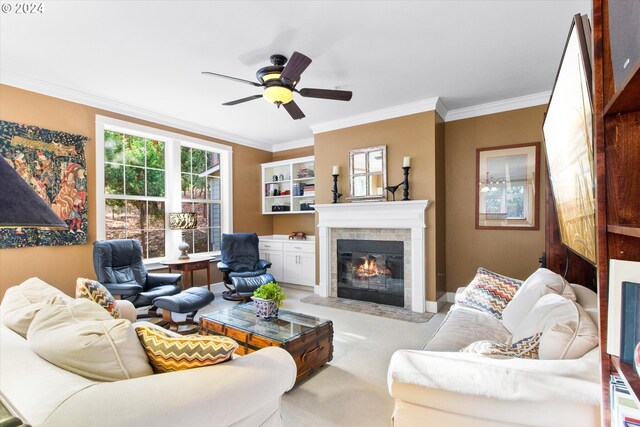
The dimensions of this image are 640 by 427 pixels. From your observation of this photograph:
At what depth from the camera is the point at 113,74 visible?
314 cm

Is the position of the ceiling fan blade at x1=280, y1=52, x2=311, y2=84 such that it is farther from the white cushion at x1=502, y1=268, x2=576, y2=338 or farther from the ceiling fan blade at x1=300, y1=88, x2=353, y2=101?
the white cushion at x1=502, y1=268, x2=576, y2=338

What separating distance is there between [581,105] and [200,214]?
5042 millimetres

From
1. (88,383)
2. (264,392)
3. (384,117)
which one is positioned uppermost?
(384,117)

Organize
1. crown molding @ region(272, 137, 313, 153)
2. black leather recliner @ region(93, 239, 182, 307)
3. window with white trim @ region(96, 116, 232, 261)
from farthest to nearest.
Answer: crown molding @ region(272, 137, 313, 153) < window with white trim @ region(96, 116, 232, 261) < black leather recliner @ region(93, 239, 182, 307)

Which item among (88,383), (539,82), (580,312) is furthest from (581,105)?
(539,82)

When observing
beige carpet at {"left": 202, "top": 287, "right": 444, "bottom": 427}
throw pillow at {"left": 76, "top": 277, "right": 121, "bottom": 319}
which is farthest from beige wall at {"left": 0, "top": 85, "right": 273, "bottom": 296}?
beige carpet at {"left": 202, "top": 287, "right": 444, "bottom": 427}

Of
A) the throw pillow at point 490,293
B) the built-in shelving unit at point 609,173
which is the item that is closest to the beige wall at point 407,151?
the throw pillow at point 490,293

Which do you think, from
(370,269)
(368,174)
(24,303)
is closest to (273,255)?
(370,269)

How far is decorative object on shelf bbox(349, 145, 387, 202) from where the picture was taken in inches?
171

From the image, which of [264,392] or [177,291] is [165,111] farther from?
[264,392]

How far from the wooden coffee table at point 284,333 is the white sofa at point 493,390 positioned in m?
1.13

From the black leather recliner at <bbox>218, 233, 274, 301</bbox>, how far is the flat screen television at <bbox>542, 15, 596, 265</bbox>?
3.56 meters

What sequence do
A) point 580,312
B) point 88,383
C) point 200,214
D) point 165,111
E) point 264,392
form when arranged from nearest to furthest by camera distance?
point 88,383 < point 264,392 < point 580,312 < point 165,111 < point 200,214

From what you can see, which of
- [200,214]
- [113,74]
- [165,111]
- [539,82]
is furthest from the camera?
[200,214]
